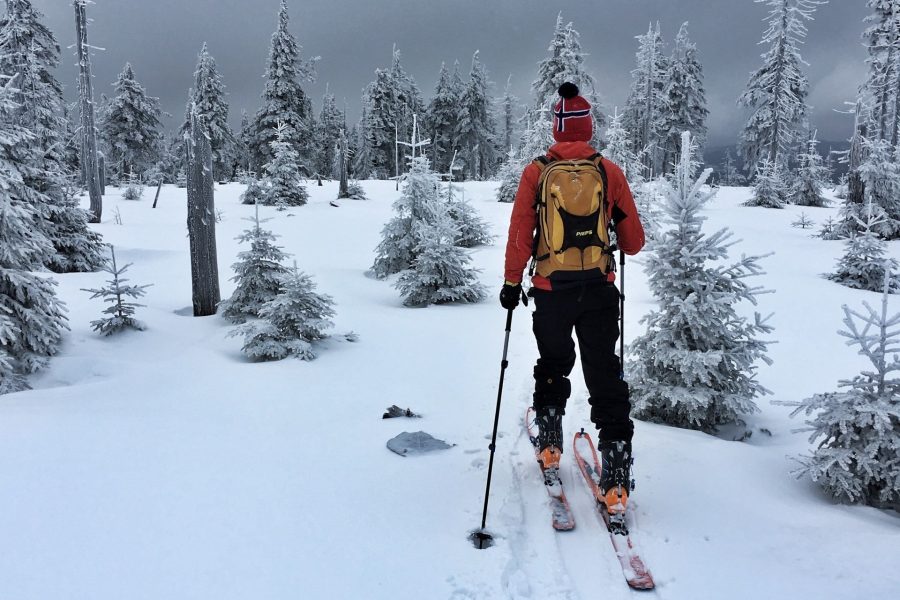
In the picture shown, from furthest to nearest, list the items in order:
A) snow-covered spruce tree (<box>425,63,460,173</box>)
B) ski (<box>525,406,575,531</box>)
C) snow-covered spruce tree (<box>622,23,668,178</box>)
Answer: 1. snow-covered spruce tree (<box>425,63,460,173</box>)
2. snow-covered spruce tree (<box>622,23,668,178</box>)
3. ski (<box>525,406,575,531</box>)

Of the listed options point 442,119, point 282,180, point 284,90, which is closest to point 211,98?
point 284,90

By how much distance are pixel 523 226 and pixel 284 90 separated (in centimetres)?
3664

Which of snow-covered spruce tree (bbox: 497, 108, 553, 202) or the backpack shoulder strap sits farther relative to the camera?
snow-covered spruce tree (bbox: 497, 108, 553, 202)

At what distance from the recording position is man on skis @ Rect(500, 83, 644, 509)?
12.2 feet

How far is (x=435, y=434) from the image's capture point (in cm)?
535

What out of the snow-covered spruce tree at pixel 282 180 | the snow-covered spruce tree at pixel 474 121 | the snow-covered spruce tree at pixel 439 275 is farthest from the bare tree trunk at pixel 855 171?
the snow-covered spruce tree at pixel 474 121

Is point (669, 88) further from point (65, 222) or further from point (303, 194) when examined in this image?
point (65, 222)

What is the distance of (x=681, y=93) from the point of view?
42.8 meters

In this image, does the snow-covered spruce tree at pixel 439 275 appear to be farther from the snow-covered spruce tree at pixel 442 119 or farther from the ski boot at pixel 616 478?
the snow-covered spruce tree at pixel 442 119

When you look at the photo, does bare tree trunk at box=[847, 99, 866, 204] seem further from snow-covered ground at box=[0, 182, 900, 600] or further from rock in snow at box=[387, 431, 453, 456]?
rock in snow at box=[387, 431, 453, 456]

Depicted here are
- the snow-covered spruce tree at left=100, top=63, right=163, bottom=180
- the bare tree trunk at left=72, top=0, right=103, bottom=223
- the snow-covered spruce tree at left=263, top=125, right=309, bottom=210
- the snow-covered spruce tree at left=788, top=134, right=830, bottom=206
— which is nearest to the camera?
the bare tree trunk at left=72, top=0, right=103, bottom=223

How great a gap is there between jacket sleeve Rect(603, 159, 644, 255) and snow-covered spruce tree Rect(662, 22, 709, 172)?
141 ft

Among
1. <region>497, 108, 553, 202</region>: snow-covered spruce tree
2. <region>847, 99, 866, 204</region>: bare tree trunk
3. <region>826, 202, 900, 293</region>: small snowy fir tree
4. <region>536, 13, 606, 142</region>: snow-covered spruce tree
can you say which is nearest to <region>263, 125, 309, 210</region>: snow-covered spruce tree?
<region>497, 108, 553, 202</region>: snow-covered spruce tree

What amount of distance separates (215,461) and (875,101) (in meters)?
38.5
